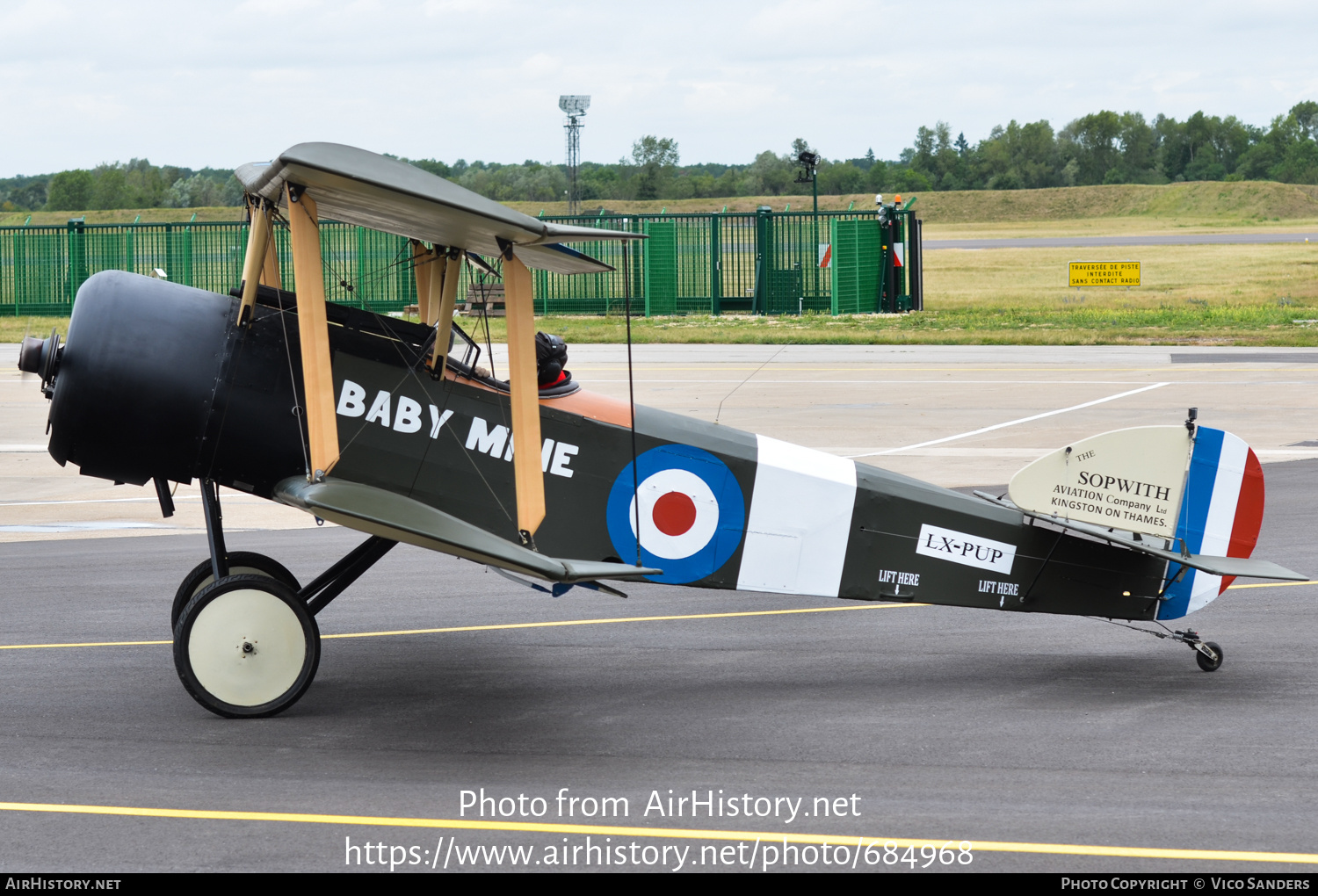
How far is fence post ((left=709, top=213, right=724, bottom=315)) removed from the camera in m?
34.8

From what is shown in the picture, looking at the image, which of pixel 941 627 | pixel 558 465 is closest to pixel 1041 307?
pixel 941 627

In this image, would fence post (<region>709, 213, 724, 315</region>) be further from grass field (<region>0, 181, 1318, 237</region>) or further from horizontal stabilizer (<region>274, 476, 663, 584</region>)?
grass field (<region>0, 181, 1318, 237</region>)

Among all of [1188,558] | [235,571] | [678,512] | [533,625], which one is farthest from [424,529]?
[1188,558]

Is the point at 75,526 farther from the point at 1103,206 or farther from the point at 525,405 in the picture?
the point at 1103,206

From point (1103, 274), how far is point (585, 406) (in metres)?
34.1

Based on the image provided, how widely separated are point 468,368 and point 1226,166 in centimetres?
14527

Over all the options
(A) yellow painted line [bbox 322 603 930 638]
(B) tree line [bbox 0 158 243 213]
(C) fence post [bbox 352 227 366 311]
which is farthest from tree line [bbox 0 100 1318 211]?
(A) yellow painted line [bbox 322 603 930 638]

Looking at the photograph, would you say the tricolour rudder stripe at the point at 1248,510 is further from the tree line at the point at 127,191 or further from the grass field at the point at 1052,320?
the tree line at the point at 127,191

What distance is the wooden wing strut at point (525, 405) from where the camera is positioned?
647 centimetres

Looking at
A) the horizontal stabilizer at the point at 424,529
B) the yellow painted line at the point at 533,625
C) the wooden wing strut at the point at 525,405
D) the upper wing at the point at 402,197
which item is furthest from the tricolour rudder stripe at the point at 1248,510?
the wooden wing strut at the point at 525,405

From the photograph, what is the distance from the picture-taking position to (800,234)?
35.0m

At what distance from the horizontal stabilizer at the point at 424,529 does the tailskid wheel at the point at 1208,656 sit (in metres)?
3.69

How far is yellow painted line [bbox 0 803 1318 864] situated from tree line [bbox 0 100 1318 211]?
94.3 metres

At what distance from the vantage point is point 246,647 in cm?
673
